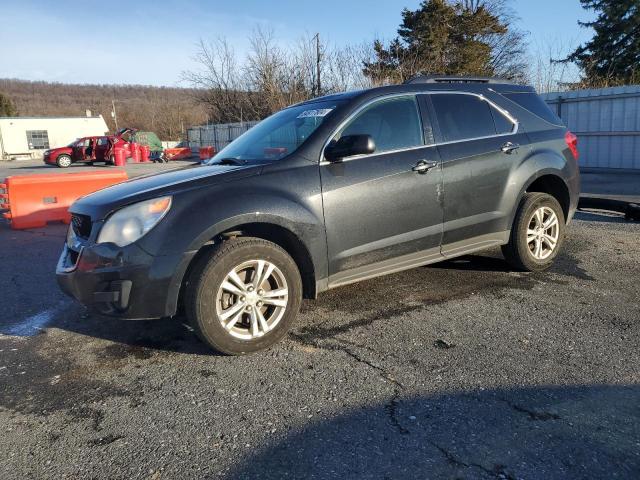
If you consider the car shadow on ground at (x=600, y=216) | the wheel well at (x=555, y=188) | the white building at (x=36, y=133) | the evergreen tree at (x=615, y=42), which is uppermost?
the evergreen tree at (x=615, y=42)

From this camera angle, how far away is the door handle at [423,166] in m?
4.16

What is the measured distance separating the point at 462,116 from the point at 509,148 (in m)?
0.55

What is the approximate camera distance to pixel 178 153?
1403 inches

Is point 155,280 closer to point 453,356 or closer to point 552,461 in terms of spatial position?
point 453,356

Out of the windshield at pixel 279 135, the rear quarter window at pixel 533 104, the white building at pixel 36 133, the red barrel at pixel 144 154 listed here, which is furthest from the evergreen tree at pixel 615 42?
the white building at pixel 36 133

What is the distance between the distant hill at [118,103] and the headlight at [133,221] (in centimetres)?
6205

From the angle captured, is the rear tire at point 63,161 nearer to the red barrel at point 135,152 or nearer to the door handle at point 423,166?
the red barrel at point 135,152

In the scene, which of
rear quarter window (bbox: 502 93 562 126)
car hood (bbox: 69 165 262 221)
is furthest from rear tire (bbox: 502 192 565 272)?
car hood (bbox: 69 165 262 221)

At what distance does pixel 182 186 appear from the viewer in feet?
11.3

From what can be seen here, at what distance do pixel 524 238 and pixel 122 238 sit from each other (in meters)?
3.63

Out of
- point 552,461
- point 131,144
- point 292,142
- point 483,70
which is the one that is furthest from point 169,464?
point 483,70

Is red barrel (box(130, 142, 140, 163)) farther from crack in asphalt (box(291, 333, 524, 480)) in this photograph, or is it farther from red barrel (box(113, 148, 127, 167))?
crack in asphalt (box(291, 333, 524, 480))

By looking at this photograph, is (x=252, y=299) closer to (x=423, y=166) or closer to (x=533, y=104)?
(x=423, y=166)

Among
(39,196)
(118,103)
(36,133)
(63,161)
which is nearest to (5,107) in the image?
(118,103)
